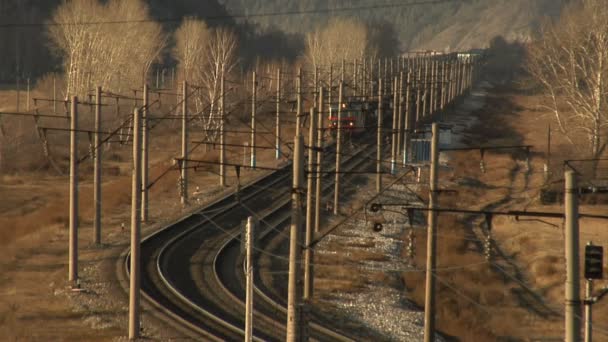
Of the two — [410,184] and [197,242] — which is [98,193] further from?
[410,184]

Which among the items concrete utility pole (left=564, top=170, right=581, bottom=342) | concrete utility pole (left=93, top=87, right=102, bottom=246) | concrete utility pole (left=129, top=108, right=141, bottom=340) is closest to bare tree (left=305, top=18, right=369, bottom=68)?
concrete utility pole (left=93, top=87, right=102, bottom=246)

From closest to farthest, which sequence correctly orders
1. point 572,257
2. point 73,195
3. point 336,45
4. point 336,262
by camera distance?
point 572,257
point 73,195
point 336,262
point 336,45

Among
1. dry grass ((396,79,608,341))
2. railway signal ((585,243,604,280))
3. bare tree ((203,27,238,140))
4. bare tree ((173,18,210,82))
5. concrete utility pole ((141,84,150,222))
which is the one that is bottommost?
dry grass ((396,79,608,341))

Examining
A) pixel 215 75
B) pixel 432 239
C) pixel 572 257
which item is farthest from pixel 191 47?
pixel 572 257

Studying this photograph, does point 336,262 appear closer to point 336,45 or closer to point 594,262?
point 594,262

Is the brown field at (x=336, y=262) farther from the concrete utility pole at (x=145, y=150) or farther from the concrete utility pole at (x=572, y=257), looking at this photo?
the concrete utility pole at (x=572, y=257)

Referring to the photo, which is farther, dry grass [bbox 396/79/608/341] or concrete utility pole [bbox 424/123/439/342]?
dry grass [bbox 396/79/608/341]

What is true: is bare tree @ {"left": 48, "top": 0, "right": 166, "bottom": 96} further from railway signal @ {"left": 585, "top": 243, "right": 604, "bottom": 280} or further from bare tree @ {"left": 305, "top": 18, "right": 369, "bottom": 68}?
railway signal @ {"left": 585, "top": 243, "right": 604, "bottom": 280}
